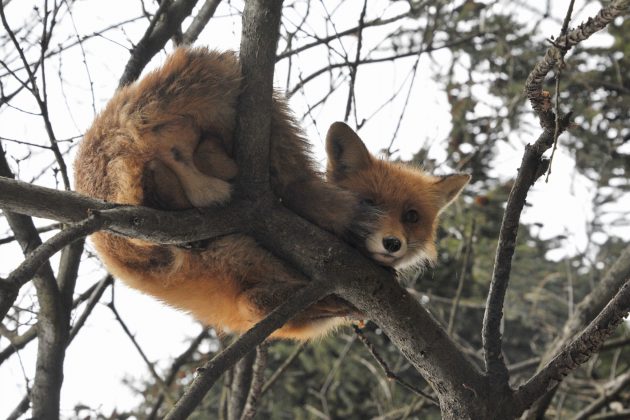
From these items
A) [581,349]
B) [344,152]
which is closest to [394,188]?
[344,152]

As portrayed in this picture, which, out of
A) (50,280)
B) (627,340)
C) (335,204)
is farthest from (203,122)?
(627,340)

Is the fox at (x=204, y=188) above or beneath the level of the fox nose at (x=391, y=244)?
above

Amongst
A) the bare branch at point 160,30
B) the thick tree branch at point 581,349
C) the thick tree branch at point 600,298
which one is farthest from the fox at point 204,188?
the thick tree branch at point 600,298

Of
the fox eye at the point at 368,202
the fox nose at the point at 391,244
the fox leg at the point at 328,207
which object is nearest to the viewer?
the fox leg at the point at 328,207

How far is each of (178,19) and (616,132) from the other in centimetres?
524

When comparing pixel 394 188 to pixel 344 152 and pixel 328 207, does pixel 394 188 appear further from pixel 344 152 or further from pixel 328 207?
pixel 328 207

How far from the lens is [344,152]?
4.40m

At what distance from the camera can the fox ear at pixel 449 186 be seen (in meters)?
4.68

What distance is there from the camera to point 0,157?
4.40 m

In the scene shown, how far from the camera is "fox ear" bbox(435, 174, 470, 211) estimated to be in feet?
15.4

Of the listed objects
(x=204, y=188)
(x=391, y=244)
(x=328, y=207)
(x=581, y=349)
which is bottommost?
(x=581, y=349)

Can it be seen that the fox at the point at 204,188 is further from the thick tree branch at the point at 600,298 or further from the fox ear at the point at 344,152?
the thick tree branch at the point at 600,298

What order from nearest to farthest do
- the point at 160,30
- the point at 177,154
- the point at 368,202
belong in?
the point at 177,154, the point at 368,202, the point at 160,30

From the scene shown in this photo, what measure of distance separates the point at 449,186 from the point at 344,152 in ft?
2.77
